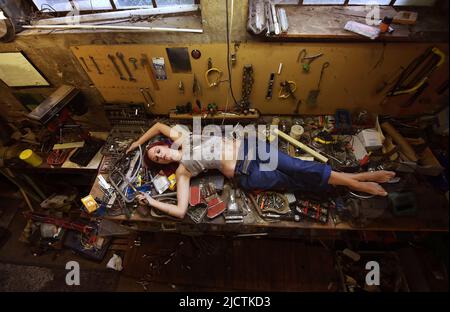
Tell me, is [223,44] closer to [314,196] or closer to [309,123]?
[309,123]

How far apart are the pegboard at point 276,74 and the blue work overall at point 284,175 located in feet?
2.62

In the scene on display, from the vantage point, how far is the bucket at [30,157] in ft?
9.73

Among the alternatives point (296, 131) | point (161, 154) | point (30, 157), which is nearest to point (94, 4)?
point (161, 154)

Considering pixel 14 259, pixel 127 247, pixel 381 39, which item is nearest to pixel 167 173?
pixel 127 247

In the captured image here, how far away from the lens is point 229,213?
2.40 meters

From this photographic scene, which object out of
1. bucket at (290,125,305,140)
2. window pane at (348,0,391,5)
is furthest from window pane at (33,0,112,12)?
window pane at (348,0,391,5)

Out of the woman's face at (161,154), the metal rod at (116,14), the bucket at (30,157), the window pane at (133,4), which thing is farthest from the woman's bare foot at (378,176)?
the bucket at (30,157)

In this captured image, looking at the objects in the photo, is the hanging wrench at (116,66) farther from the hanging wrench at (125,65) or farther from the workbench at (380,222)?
the workbench at (380,222)

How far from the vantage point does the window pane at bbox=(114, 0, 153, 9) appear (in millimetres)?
2566

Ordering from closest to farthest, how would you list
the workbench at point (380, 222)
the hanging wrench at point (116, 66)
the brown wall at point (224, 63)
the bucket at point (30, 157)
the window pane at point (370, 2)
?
1. the workbench at point (380, 222)
2. the brown wall at point (224, 63)
3. the window pane at point (370, 2)
4. the hanging wrench at point (116, 66)
5. the bucket at point (30, 157)

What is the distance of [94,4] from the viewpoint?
2625mm

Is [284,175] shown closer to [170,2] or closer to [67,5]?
[170,2]

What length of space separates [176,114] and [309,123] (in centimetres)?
165

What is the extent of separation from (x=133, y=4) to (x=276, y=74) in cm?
169
